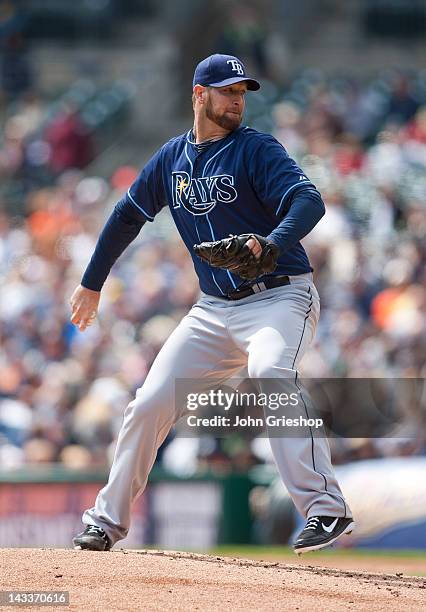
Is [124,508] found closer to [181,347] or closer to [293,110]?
[181,347]

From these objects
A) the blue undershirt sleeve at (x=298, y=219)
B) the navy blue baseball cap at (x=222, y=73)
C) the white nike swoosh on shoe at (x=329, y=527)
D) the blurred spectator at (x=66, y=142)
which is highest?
the blurred spectator at (x=66, y=142)

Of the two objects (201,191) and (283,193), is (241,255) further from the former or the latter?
(201,191)

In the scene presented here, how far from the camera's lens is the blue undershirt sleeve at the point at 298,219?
5.43 meters

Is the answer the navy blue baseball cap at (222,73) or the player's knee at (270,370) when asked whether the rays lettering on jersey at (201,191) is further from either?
the player's knee at (270,370)

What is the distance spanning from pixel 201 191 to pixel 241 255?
598 millimetres

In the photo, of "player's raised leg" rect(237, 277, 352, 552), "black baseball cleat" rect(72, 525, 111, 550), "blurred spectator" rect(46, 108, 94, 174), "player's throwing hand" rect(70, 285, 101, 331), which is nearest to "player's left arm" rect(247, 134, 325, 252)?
"player's raised leg" rect(237, 277, 352, 552)

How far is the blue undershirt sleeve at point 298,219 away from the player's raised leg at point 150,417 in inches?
23.4

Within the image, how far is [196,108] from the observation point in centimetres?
594

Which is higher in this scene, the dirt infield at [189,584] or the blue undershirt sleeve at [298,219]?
the blue undershirt sleeve at [298,219]

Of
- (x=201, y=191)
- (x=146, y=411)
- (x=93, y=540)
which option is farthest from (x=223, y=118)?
(x=93, y=540)

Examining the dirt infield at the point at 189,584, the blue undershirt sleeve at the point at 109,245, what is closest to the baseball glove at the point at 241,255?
the blue undershirt sleeve at the point at 109,245

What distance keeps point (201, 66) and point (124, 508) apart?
6.58ft

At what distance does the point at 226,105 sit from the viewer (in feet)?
19.2

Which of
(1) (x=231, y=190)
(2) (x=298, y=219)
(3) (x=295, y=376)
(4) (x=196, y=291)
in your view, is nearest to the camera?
(2) (x=298, y=219)
